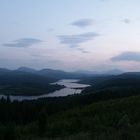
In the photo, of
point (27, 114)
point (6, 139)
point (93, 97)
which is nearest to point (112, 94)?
point (93, 97)

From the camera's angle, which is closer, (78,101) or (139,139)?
(139,139)

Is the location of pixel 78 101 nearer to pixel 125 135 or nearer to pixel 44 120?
pixel 44 120

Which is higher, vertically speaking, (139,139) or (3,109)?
(139,139)

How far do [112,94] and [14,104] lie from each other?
3441cm

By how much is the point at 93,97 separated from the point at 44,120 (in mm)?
81041

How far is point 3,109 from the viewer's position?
83188mm

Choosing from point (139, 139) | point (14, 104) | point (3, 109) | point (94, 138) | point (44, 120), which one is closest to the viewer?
point (139, 139)

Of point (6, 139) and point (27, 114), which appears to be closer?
point (6, 139)

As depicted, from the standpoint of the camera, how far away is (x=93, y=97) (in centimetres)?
10806

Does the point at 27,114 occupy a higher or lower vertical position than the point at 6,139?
lower

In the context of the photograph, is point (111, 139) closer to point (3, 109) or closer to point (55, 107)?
point (3, 109)

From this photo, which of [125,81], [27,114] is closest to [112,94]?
[27,114]

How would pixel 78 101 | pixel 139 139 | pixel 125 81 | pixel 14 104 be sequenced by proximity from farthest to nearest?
pixel 125 81 → pixel 78 101 → pixel 14 104 → pixel 139 139

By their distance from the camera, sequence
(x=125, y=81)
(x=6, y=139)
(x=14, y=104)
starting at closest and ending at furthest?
(x=6, y=139) → (x=14, y=104) → (x=125, y=81)
